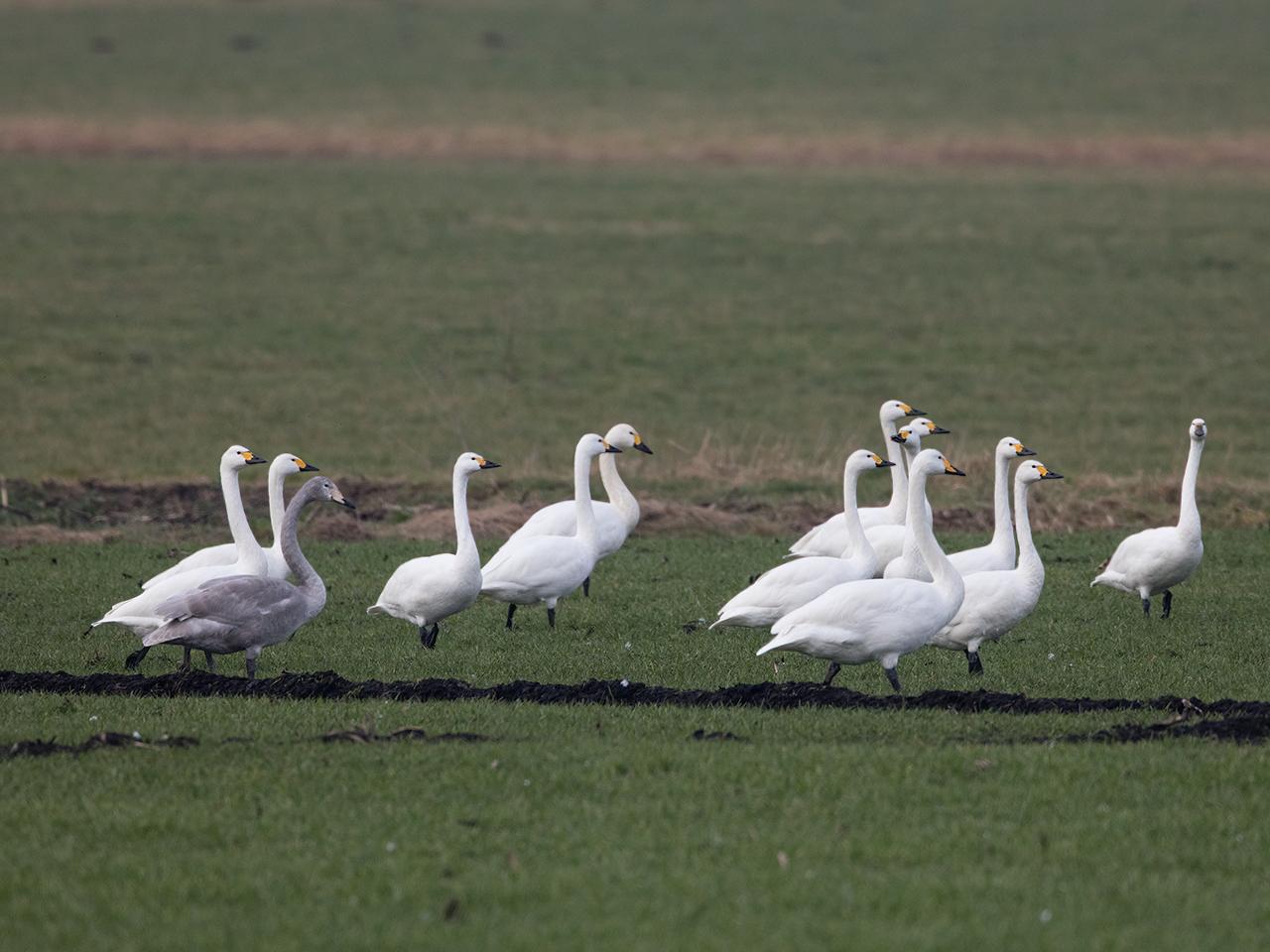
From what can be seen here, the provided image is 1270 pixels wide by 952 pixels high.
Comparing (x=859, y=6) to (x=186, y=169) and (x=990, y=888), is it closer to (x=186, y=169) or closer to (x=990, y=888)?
(x=186, y=169)

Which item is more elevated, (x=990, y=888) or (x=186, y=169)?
(x=186, y=169)

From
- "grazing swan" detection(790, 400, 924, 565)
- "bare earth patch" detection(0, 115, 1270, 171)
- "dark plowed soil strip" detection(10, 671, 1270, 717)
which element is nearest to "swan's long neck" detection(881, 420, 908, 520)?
"grazing swan" detection(790, 400, 924, 565)

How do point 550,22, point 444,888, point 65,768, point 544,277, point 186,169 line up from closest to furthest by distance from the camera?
point 444,888 < point 65,768 < point 544,277 < point 186,169 < point 550,22

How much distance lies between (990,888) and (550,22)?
72.0 m

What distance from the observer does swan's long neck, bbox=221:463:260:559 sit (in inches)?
531

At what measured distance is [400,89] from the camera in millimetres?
62375

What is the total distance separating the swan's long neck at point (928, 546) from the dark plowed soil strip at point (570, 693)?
3.70 feet

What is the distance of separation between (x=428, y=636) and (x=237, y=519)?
176cm

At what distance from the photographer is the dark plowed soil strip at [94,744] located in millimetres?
9523

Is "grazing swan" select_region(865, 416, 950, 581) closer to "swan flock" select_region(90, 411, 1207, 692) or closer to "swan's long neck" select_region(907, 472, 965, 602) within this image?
"swan flock" select_region(90, 411, 1207, 692)

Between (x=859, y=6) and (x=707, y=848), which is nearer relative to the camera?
(x=707, y=848)

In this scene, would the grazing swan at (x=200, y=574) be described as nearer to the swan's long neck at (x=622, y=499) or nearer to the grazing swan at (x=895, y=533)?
the swan's long neck at (x=622, y=499)

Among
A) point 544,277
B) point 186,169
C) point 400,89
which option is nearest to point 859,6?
point 400,89

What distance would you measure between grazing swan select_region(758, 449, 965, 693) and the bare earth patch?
41456 millimetres
